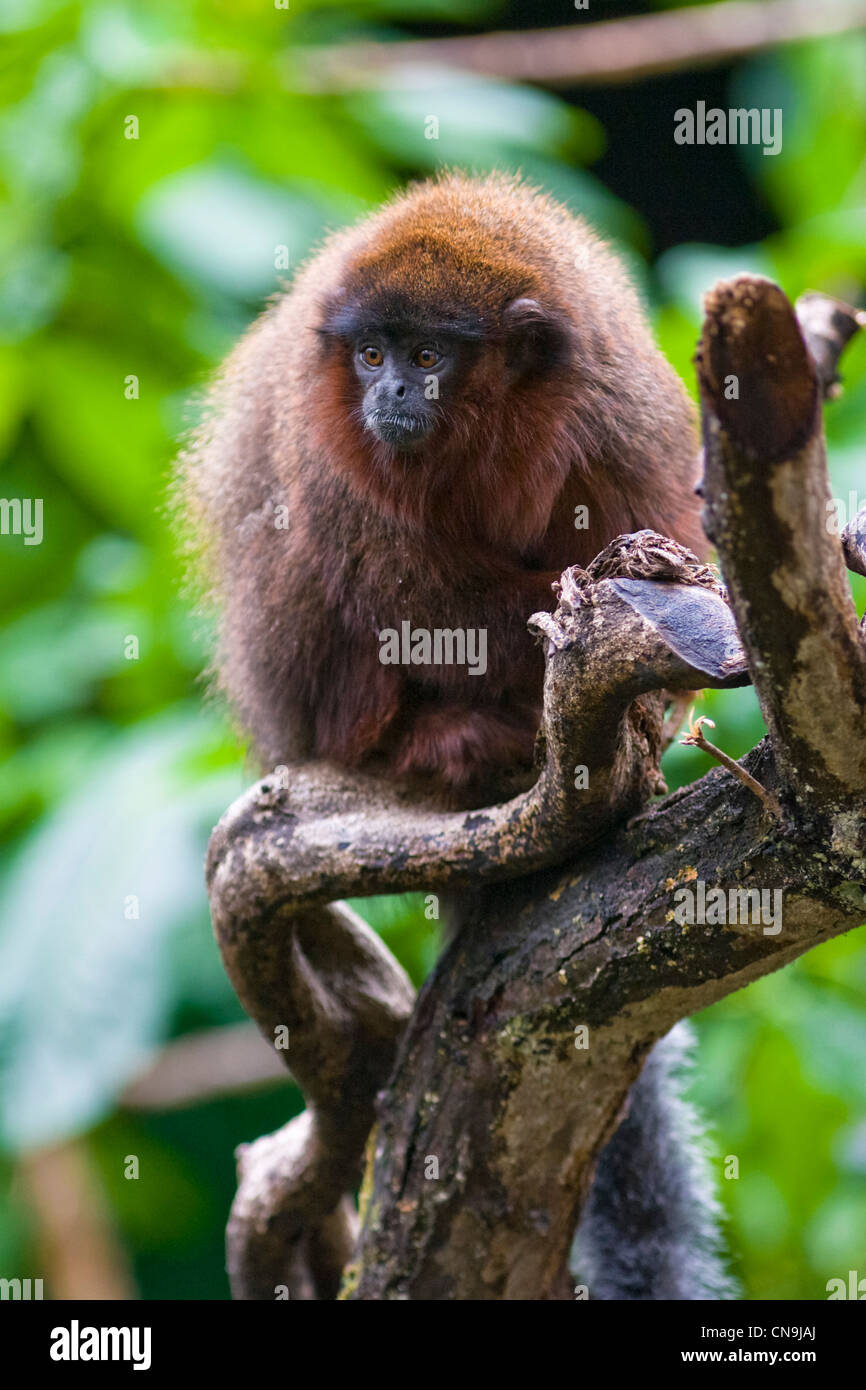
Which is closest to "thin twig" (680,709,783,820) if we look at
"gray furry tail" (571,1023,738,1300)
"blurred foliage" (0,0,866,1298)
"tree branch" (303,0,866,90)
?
"gray furry tail" (571,1023,738,1300)

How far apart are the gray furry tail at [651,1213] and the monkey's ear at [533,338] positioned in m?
1.34

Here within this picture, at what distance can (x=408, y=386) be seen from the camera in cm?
233

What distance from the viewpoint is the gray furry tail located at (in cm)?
270

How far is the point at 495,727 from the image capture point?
7.47 ft

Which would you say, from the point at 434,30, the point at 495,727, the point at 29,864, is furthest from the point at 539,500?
the point at 434,30

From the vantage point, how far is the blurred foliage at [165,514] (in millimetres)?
3344

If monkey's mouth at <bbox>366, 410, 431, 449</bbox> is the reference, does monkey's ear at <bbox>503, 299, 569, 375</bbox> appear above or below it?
above

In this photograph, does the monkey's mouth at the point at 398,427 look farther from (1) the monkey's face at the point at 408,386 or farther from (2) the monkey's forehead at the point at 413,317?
(2) the monkey's forehead at the point at 413,317

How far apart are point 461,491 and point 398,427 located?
0.16 m

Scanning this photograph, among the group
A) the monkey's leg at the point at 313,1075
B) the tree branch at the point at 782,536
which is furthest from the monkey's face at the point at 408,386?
the tree branch at the point at 782,536

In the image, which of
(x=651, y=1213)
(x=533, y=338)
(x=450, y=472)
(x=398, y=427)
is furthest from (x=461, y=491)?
(x=651, y=1213)

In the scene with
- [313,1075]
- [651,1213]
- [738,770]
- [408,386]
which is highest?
[408,386]

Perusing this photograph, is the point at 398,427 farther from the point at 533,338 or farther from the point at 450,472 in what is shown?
the point at 533,338

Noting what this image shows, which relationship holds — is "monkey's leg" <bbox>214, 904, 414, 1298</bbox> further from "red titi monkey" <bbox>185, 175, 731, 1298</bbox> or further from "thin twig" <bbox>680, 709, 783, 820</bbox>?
"thin twig" <bbox>680, 709, 783, 820</bbox>
